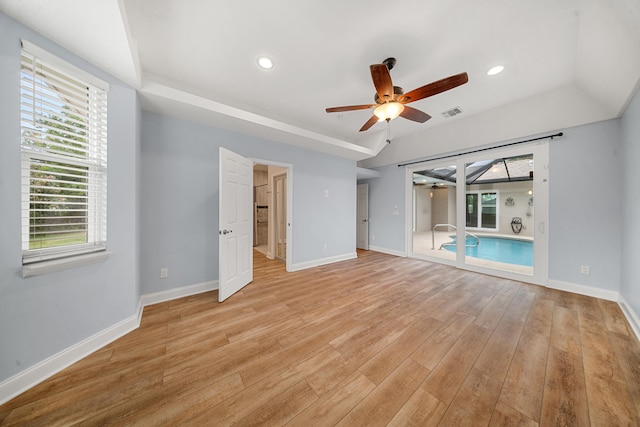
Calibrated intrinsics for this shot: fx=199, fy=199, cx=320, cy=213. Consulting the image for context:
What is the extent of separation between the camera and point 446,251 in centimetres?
532

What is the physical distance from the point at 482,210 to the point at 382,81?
14.2 feet

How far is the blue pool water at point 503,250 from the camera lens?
360cm

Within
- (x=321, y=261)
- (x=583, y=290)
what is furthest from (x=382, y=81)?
(x=583, y=290)

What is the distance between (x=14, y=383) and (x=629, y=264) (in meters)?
5.77

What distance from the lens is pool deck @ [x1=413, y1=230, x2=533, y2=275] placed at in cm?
373

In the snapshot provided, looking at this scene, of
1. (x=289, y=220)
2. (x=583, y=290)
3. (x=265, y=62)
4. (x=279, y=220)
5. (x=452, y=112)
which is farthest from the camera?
(x=279, y=220)

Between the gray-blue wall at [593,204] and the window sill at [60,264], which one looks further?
the gray-blue wall at [593,204]

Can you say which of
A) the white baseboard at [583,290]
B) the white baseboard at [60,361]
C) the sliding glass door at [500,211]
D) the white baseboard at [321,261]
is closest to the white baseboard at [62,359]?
the white baseboard at [60,361]

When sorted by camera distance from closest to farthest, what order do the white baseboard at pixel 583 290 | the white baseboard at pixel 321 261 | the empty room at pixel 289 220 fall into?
the empty room at pixel 289 220
the white baseboard at pixel 583 290
the white baseboard at pixel 321 261

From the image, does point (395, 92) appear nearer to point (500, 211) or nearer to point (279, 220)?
point (279, 220)

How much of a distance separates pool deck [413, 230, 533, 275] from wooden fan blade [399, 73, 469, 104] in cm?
336

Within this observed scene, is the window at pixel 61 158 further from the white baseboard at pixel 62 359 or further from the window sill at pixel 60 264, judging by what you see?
the white baseboard at pixel 62 359

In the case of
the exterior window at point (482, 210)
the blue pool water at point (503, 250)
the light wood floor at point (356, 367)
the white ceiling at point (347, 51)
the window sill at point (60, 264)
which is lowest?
the light wood floor at point (356, 367)

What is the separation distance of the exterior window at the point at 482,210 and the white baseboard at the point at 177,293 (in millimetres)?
4907
